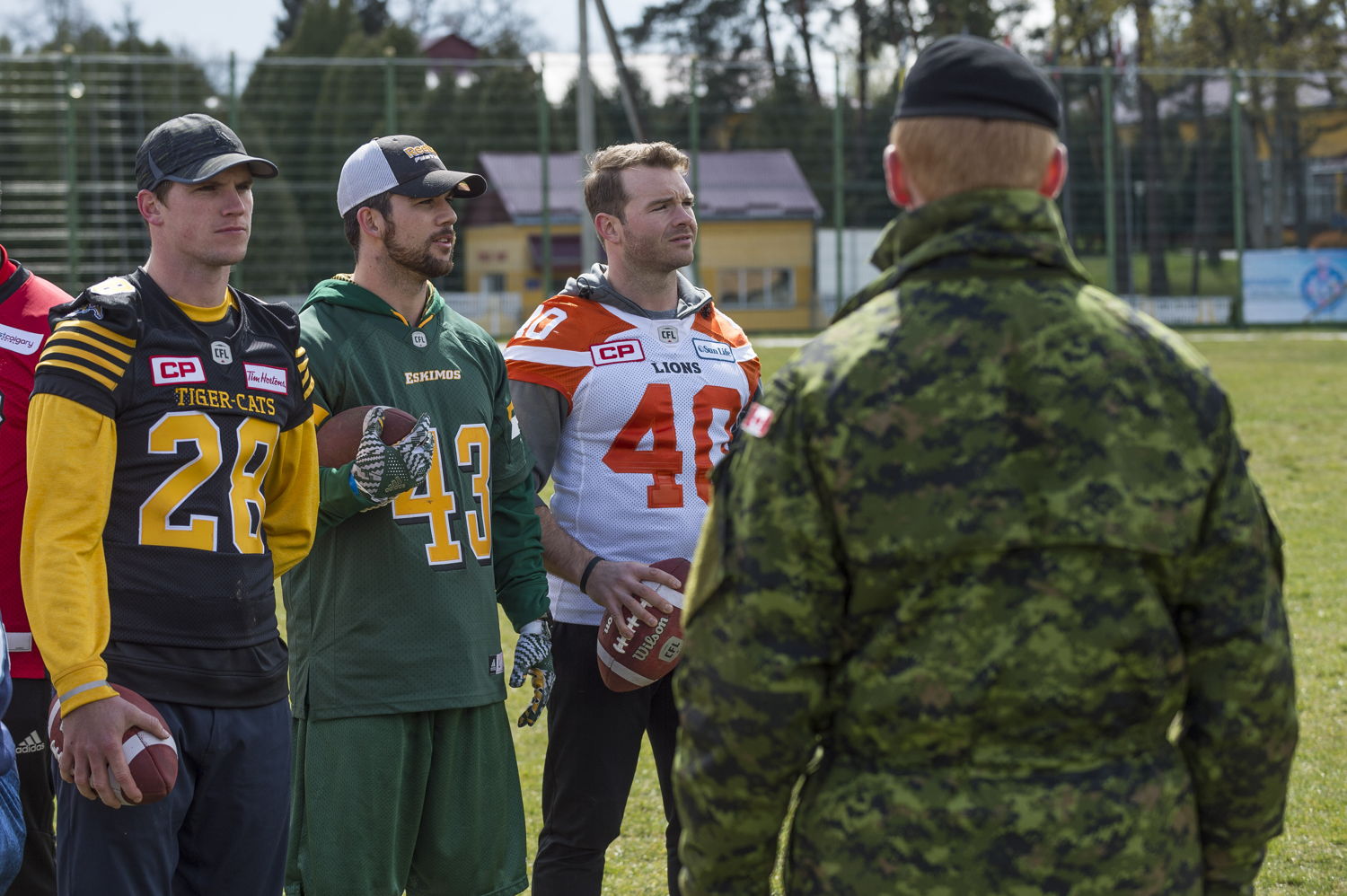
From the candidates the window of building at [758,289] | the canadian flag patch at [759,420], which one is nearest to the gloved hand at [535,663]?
the canadian flag patch at [759,420]

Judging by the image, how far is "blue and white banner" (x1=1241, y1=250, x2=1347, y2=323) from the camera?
105 feet

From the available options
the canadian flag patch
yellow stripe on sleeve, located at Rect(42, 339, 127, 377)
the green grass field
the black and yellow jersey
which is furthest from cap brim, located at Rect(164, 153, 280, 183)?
the green grass field

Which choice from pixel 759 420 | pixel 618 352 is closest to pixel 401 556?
pixel 618 352

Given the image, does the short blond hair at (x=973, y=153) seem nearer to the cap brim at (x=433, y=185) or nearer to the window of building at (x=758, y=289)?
the cap brim at (x=433, y=185)

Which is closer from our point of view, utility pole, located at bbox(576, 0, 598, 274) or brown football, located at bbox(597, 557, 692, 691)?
brown football, located at bbox(597, 557, 692, 691)

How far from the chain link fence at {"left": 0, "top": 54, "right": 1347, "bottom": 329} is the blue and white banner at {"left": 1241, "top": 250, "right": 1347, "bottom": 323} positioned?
12.5 inches

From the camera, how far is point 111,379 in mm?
3037

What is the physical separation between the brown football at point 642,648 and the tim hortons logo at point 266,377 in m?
1.13

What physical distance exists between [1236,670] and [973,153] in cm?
82

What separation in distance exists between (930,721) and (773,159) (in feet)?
113

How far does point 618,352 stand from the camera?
4223 mm

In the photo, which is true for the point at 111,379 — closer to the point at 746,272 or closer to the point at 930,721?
the point at 930,721

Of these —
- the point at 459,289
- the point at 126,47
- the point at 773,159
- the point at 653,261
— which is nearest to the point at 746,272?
the point at 773,159

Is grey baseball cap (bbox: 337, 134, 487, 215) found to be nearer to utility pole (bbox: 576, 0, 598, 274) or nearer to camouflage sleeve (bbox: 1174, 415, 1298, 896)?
camouflage sleeve (bbox: 1174, 415, 1298, 896)
